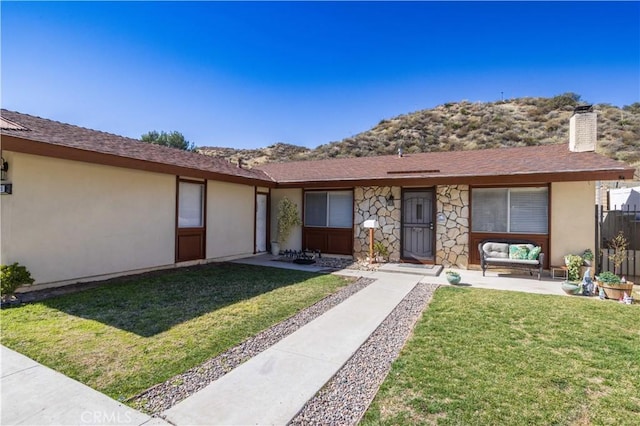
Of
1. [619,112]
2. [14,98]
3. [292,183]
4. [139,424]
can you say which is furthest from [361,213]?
[619,112]

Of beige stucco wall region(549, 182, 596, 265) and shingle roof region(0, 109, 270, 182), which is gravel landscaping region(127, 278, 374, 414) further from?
beige stucco wall region(549, 182, 596, 265)

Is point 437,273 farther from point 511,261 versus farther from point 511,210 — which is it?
point 511,210

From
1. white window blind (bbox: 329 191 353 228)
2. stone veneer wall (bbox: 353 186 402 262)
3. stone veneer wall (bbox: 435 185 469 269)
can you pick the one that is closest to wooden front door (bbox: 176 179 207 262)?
white window blind (bbox: 329 191 353 228)

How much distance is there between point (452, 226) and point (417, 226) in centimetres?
109

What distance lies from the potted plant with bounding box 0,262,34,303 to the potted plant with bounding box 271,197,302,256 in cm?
736

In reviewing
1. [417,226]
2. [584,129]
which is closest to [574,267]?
[417,226]

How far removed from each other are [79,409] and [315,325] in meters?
2.87

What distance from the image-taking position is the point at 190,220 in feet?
30.9

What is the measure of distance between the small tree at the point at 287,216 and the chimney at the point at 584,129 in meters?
9.19

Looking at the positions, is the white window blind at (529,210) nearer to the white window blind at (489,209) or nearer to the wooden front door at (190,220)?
the white window blind at (489,209)

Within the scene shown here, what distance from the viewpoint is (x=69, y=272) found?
262 inches

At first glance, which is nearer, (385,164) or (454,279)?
(454,279)

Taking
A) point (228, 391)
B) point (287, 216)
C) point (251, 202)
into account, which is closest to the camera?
point (228, 391)

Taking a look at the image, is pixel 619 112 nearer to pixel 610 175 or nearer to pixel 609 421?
pixel 610 175
